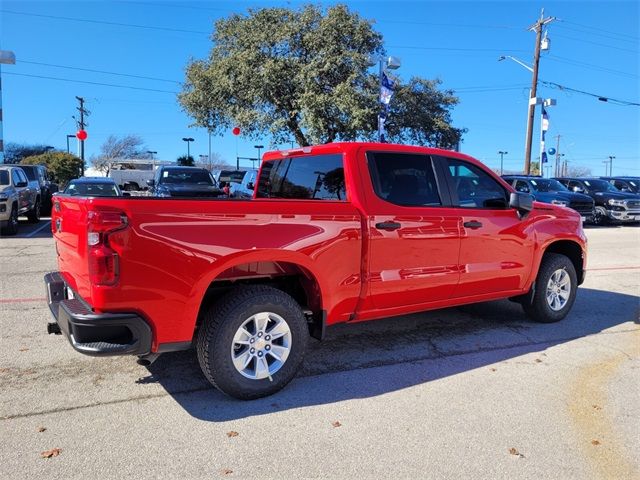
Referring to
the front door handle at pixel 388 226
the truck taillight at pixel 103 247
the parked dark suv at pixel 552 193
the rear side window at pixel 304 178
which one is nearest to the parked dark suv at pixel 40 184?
the rear side window at pixel 304 178

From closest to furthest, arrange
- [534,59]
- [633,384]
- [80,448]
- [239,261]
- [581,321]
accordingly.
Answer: [80,448]
[239,261]
[633,384]
[581,321]
[534,59]

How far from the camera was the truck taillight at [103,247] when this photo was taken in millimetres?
3195

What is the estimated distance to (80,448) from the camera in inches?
124

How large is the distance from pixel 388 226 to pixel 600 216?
20148mm

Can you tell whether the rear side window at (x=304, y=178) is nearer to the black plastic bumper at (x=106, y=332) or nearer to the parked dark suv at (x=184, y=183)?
the black plastic bumper at (x=106, y=332)

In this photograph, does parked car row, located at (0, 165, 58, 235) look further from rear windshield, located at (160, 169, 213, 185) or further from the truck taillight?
the truck taillight

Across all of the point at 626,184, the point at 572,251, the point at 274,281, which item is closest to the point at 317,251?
the point at 274,281

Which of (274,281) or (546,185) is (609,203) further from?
(274,281)

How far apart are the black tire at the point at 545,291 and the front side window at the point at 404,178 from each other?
1.91 metres

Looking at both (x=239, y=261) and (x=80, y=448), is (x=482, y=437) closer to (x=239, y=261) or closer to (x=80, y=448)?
(x=239, y=261)

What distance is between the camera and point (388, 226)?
4371mm

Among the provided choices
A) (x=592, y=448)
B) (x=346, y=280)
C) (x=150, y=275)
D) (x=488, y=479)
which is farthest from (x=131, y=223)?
(x=592, y=448)

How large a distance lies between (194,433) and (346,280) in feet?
5.26

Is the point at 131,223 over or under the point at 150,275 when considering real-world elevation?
over
